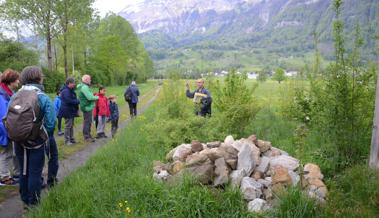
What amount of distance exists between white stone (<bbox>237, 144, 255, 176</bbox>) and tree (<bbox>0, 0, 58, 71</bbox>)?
3071cm

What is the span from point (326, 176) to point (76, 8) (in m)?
32.6

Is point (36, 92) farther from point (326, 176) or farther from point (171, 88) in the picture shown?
point (171, 88)

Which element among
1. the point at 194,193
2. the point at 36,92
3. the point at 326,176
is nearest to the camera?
the point at 194,193

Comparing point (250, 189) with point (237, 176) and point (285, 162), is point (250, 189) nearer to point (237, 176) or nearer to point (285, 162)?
point (237, 176)

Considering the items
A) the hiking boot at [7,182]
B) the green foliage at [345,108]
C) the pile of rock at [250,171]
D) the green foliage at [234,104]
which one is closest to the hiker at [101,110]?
the green foliage at [234,104]

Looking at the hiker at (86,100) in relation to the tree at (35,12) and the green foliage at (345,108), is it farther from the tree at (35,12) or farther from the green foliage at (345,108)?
the tree at (35,12)

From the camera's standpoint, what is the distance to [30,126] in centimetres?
514

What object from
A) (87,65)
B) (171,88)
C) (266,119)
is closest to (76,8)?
(87,65)

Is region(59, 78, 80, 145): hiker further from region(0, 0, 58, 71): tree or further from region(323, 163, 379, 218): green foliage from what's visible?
region(0, 0, 58, 71): tree

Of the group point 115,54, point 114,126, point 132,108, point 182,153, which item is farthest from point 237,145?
point 115,54

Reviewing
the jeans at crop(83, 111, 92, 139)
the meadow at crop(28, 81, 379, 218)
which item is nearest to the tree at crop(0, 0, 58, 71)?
the jeans at crop(83, 111, 92, 139)

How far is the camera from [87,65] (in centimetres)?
5141

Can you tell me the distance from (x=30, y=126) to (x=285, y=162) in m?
4.06

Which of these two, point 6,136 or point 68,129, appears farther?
point 68,129
